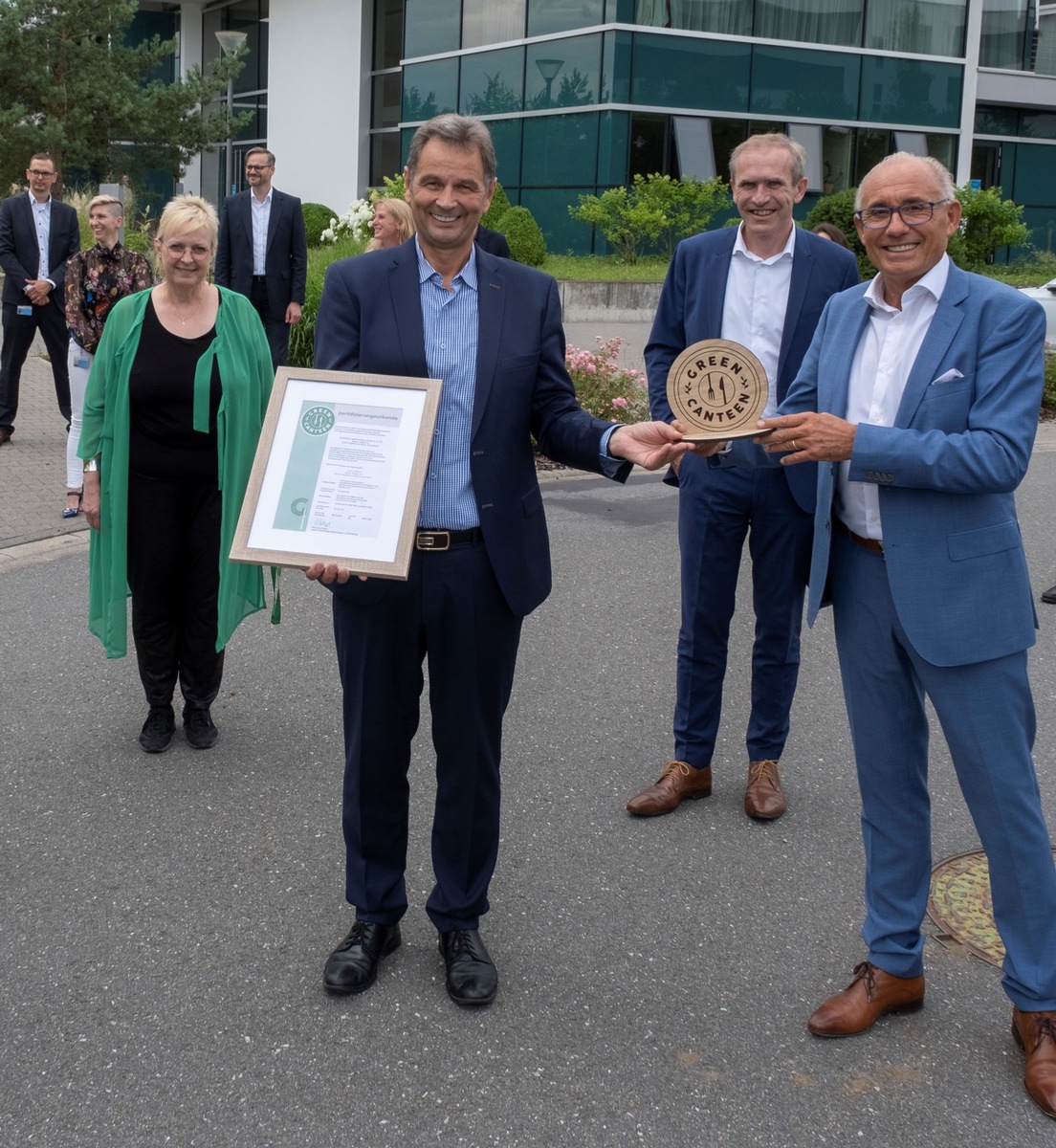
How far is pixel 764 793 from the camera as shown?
199 inches

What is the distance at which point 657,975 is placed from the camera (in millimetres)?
3930

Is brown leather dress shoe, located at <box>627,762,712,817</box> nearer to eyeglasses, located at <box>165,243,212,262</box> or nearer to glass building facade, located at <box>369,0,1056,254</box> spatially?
eyeglasses, located at <box>165,243,212,262</box>

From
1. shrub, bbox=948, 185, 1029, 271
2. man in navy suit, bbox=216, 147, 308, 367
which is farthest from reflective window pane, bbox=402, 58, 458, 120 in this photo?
man in navy suit, bbox=216, 147, 308, 367

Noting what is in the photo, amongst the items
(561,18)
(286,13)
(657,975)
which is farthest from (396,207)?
(286,13)

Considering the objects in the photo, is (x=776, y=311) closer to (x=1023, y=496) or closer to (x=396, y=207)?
(x=396, y=207)

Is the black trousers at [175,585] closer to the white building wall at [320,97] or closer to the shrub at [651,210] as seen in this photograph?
the shrub at [651,210]

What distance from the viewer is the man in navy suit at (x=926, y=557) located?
330cm

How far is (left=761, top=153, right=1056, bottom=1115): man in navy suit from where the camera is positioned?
3.30 m

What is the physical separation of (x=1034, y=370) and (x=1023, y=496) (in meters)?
8.50

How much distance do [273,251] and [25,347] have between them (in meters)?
2.33

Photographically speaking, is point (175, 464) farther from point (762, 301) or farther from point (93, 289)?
point (93, 289)

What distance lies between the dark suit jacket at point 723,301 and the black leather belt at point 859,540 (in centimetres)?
101

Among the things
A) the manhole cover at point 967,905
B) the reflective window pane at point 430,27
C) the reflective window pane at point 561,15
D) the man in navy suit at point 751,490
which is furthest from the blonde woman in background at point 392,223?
the reflective window pane at point 430,27

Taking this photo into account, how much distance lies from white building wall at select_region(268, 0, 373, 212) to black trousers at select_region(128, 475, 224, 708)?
32.5 metres
